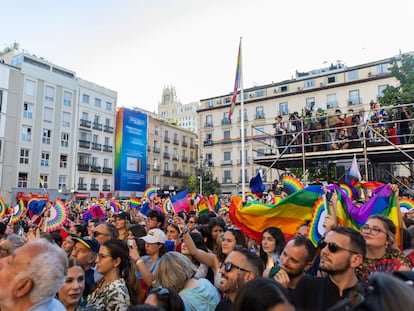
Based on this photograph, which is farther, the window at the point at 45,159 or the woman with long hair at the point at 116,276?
the window at the point at 45,159

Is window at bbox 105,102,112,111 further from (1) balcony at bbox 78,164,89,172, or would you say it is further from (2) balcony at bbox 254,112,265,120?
(2) balcony at bbox 254,112,265,120

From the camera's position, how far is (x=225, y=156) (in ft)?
172

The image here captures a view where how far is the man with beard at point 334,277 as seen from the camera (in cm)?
283

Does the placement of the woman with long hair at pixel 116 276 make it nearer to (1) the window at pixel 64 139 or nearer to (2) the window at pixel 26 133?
(2) the window at pixel 26 133

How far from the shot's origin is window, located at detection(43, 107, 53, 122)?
40.0m

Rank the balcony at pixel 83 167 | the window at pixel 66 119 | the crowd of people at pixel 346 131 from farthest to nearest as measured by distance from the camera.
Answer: the balcony at pixel 83 167 < the window at pixel 66 119 < the crowd of people at pixel 346 131

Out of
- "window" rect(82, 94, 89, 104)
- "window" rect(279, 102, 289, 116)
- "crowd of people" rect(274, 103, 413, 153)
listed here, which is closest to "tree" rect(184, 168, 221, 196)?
"window" rect(279, 102, 289, 116)

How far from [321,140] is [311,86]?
35299 millimetres

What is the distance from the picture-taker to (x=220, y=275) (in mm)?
3451

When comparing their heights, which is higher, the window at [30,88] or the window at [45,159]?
the window at [30,88]

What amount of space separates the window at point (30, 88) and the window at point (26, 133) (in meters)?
3.72

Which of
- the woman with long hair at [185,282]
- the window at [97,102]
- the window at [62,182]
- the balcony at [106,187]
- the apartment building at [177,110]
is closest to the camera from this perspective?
the woman with long hair at [185,282]

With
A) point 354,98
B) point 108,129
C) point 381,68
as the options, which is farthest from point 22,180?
point 381,68

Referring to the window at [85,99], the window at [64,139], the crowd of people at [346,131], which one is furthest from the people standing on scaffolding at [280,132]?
the window at [85,99]
